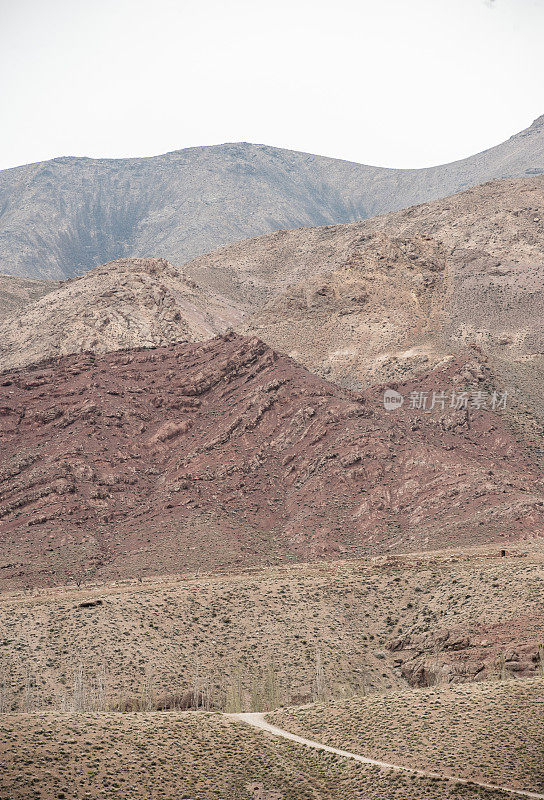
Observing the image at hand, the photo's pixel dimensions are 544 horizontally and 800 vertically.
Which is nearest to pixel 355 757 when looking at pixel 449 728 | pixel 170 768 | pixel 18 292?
pixel 449 728

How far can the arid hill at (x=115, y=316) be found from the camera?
123m

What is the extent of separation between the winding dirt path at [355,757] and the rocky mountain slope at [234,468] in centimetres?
2754

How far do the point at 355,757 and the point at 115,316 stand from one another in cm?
9423

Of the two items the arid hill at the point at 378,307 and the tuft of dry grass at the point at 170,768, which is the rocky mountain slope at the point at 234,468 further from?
the tuft of dry grass at the point at 170,768

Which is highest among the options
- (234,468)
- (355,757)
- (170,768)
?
(234,468)

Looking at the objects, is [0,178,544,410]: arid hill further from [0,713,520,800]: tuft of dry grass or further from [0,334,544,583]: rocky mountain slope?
[0,713,520,800]: tuft of dry grass

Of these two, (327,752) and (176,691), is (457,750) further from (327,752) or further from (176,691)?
(176,691)

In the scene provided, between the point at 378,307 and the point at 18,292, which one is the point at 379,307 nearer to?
the point at 378,307

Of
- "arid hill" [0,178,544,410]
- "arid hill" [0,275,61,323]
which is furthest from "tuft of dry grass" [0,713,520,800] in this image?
"arid hill" [0,275,61,323]

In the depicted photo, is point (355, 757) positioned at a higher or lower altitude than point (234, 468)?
lower

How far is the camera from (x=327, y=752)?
38.9 m

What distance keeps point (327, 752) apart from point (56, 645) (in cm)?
2139

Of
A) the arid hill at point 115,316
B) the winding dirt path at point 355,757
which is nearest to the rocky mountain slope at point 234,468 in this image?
the arid hill at point 115,316

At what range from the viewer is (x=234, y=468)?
84.1 m
